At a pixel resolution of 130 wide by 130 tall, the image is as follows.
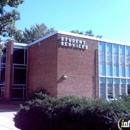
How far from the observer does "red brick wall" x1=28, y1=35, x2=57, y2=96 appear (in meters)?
25.2

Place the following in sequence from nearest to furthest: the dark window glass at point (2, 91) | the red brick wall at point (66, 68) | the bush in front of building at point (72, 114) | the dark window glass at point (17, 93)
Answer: the bush in front of building at point (72, 114) < the red brick wall at point (66, 68) < the dark window glass at point (17, 93) < the dark window glass at point (2, 91)

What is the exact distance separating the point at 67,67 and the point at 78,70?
1.41 m

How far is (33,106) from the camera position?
867 cm

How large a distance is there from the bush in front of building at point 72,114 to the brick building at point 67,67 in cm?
1547

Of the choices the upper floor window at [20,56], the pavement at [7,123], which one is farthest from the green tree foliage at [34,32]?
the pavement at [7,123]

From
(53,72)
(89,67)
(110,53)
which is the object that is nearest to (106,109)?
(53,72)

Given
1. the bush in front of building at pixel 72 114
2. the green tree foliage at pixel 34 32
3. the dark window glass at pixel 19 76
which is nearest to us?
the bush in front of building at pixel 72 114

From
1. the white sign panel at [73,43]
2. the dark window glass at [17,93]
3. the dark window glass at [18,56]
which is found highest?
A: the white sign panel at [73,43]

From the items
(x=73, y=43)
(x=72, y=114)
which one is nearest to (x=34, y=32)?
(x=73, y=43)

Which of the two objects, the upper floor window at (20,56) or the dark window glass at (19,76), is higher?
the upper floor window at (20,56)

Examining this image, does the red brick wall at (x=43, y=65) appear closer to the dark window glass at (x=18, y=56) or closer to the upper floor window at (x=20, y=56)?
the upper floor window at (x=20, y=56)

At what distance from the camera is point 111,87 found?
28375 millimetres

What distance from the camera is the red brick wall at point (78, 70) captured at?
24.8m

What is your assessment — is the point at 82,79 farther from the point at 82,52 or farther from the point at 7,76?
the point at 7,76
